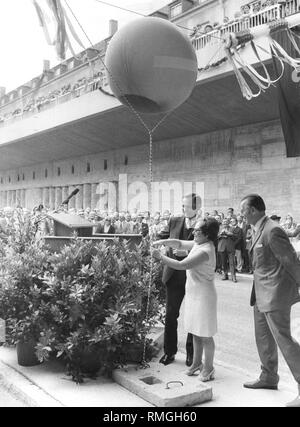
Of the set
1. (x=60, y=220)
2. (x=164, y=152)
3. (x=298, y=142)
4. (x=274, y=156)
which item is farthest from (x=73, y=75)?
(x=60, y=220)

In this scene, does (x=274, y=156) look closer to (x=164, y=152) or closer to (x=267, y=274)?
(x=164, y=152)

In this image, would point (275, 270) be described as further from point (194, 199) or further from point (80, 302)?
point (80, 302)

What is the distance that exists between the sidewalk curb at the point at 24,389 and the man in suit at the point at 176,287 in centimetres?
138

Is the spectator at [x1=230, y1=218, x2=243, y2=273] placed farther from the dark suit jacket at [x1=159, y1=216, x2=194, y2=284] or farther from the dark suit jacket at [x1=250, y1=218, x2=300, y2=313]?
the dark suit jacket at [x1=250, y1=218, x2=300, y2=313]

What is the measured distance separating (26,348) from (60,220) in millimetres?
1457

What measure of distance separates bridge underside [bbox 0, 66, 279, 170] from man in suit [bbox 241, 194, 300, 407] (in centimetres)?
1478

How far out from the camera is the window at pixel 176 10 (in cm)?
3262

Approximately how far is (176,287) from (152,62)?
7.65 ft

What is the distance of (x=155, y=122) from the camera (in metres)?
23.4

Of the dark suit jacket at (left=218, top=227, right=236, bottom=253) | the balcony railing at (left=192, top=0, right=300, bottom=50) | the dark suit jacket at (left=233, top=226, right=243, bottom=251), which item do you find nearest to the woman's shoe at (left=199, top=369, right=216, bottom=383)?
the dark suit jacket at (left=218, top=227, right=236, bottom=253)

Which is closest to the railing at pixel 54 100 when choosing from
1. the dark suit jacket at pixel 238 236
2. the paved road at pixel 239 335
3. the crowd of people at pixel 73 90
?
the crowd of people at pixel 73 90

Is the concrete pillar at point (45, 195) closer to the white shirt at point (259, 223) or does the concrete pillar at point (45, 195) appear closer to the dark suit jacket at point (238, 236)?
the dark suit jacket at point (238, 236)

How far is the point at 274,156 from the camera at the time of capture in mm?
19922

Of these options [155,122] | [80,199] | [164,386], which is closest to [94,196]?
[80,199]
